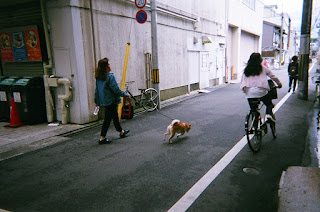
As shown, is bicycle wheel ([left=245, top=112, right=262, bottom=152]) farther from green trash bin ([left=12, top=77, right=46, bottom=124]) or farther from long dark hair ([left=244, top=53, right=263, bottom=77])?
green trash bin ([left=12, top=77, right=46, bottom=124])

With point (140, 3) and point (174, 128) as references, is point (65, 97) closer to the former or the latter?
point (174, 128)

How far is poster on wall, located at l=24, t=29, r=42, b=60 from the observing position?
7816mm

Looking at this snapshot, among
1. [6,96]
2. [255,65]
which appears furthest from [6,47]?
[255,65]

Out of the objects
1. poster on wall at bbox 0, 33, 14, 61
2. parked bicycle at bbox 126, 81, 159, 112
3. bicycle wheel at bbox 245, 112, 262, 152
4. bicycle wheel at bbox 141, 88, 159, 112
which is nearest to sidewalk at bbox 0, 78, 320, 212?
bicycle wheel at bbox 245, 112, 262, 152

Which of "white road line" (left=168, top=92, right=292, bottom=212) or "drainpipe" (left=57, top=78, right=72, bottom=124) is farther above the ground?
"drainpipe" (left=57, top=78, right=72, bottom=124)

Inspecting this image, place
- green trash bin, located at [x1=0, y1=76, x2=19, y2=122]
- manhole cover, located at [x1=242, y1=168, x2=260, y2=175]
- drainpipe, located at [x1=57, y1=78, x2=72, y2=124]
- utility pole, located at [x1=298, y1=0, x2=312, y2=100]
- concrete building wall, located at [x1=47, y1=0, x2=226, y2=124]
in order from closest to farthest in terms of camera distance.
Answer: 1. manhole cover, located at [x1=242, y1=168, x2=260, y2=175]
2. concrete building wall, located at [x1=47, y1=0, x2=226, y2=124]
3. drainpipe, located at [x1=57, y1=78, x2=72, y2=124]
4. green trash bin, located at [x1=0, y1=76, x2=19, y2=122]
5. utility pole, located at [x1=298, y1=0, x2=312, y2=100]

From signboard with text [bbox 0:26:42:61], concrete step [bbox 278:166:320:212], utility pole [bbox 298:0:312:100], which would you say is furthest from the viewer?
utility pole [bbox 298:0:312:100]

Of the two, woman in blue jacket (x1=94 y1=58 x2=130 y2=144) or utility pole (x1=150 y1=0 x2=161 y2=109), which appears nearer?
woman in blue jacket (x1=94 y1=58 x2=130 y2=144)

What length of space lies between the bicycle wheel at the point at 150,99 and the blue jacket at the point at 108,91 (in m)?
3.83

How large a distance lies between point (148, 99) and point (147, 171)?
598 centimetres

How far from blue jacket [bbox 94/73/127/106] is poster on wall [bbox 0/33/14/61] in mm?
5216

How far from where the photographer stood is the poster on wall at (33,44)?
7.82 meters

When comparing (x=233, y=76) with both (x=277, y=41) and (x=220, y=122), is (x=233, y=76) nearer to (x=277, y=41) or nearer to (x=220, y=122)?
(x=220, y=122)

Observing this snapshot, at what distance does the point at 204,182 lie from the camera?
3.76 m
